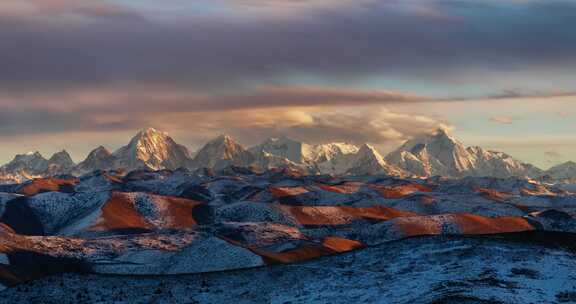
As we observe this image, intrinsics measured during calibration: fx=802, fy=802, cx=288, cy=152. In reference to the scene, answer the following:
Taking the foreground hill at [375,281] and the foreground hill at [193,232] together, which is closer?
the foreground hill at [375,281]

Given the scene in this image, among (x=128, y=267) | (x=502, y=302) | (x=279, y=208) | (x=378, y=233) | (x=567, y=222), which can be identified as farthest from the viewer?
(x=279, y=208)

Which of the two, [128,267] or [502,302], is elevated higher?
[502,302]

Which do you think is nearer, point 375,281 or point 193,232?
point 375,281

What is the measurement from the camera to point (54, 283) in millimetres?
51531

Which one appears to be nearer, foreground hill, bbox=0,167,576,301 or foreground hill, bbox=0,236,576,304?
foreground hill, bbox=0,236,576,304

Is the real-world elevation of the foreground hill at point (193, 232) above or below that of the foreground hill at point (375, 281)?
below

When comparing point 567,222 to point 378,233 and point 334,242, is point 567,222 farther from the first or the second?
point 334,242

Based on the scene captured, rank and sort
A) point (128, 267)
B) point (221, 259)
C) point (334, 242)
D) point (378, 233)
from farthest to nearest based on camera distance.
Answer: point (378, 233) < point (334, 242) < point (128, 267) < point (221, 259)

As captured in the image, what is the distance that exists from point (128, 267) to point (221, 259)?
2023 cm

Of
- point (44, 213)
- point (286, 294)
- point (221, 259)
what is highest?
point (286, 294)

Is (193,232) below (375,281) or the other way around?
below

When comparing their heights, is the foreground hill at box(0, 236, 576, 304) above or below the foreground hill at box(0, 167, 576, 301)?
above

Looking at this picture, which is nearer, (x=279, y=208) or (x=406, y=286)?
(x=406, y=286)

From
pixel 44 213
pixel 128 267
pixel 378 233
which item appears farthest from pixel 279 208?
pixel 128 267
